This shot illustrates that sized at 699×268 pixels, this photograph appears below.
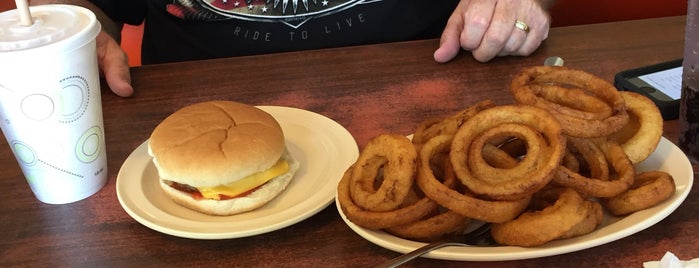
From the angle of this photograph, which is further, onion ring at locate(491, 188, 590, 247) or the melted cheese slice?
the melted cheese slice

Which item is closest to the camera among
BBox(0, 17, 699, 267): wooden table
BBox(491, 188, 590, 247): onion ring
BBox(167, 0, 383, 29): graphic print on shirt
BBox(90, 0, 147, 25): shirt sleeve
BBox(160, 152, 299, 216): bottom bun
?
BBox(491, 188, 590, 247): onion ring

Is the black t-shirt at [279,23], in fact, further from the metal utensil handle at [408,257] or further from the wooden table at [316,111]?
the metal utensil handle at [408,257]

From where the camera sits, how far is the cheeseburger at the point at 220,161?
1.10m

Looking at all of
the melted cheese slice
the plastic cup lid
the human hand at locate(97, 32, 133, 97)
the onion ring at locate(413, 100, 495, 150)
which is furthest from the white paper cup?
the onion ring at locate(413, 100, 495, 150)

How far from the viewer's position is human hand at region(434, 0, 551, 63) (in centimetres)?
158

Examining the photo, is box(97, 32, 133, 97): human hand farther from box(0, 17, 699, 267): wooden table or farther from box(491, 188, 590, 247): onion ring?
box(491, 188, 590, 247): onion ring

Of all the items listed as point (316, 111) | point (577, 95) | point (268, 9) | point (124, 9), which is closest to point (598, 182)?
point (577, 95)

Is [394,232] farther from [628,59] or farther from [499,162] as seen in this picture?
[628,59]

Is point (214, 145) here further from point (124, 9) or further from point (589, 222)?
point (124, 9)

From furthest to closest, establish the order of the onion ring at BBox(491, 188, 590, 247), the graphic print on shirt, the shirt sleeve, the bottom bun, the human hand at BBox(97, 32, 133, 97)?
the shirt sleeve, the graphic print on shirt, the human hand at BBox(97, 32, 133, 97), the bottom bun, the onion ring at BBox(491, 188, 590, 247)

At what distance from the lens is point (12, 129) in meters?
1.09

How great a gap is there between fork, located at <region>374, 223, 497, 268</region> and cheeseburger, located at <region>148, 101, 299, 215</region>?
30 centimetres

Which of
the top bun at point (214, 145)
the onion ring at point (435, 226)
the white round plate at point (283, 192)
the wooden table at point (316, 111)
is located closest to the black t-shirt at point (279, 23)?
the wooden table at point (316, 111)

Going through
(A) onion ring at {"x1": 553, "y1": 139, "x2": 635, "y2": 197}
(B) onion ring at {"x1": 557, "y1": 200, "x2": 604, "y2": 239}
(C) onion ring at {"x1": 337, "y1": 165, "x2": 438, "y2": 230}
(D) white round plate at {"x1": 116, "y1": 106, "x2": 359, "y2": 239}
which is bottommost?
(D) white round plate at {"x1": 116, "y1": 106, "x2": 359, "y2": 239}
